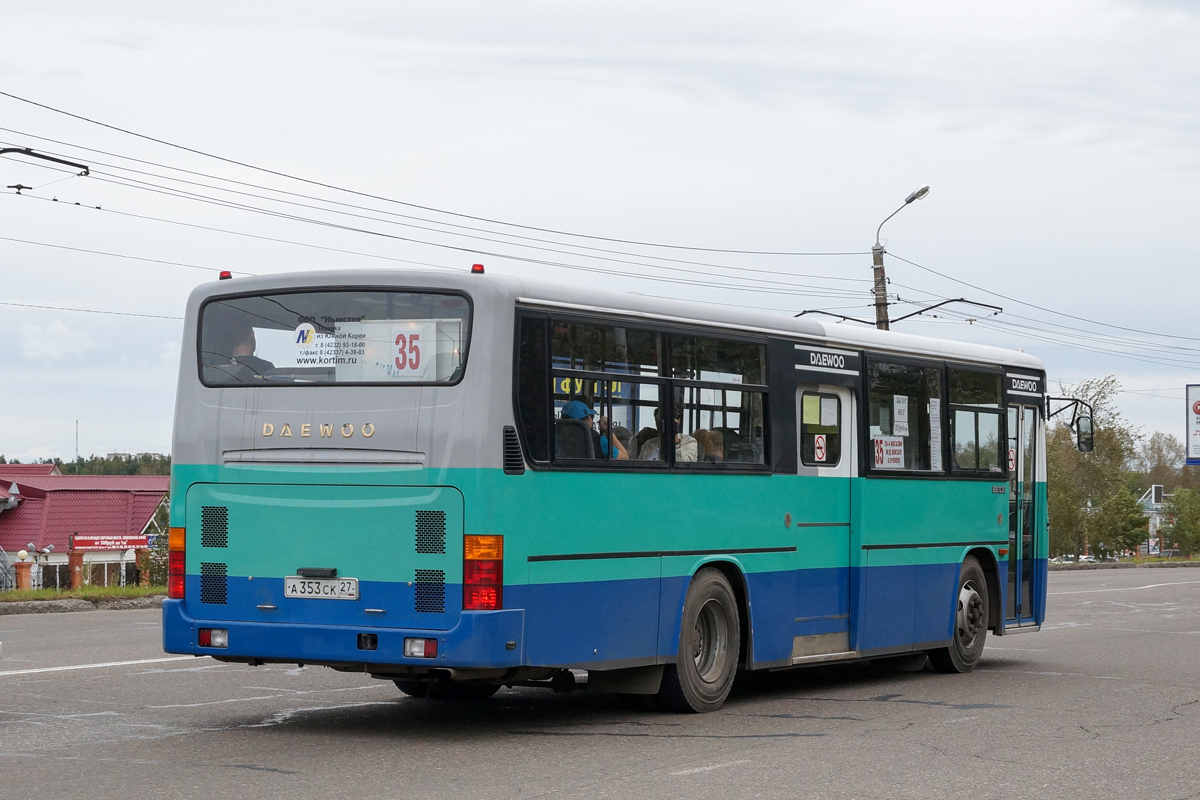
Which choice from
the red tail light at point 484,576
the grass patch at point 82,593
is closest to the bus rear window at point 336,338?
the red tail light at point 484,576

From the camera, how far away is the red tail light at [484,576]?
9.30m

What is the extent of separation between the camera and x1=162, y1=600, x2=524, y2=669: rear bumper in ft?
30.3

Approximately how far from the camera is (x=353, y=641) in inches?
374

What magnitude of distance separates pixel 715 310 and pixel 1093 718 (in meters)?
3.96

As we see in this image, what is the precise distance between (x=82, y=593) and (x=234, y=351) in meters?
Answer: 14.2

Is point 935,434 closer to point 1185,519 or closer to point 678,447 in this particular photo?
point 678,447

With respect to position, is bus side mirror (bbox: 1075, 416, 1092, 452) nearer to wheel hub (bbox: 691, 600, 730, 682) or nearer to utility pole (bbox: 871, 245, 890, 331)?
wheel hub (bbox: 691, 600, 730, 682)

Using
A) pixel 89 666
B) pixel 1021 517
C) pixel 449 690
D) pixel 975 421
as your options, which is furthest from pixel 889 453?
pixel 89 666

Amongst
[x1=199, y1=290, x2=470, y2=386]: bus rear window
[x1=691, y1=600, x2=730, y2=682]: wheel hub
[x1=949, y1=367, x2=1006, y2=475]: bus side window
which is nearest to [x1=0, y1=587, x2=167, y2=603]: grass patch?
[x1=199, y1=290, x2=470, y2=386]: bus rear window

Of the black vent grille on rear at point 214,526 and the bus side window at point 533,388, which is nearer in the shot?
the bus side window at point 533,388

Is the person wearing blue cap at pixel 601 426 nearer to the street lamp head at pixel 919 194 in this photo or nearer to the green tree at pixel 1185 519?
the street lamp head at pixel 919 194

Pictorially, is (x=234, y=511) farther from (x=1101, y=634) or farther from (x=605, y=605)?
(x=1101, y=634)

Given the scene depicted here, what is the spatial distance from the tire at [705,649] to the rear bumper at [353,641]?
1759mm

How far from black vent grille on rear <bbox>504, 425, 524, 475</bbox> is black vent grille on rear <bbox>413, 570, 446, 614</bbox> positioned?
0.74 meters
